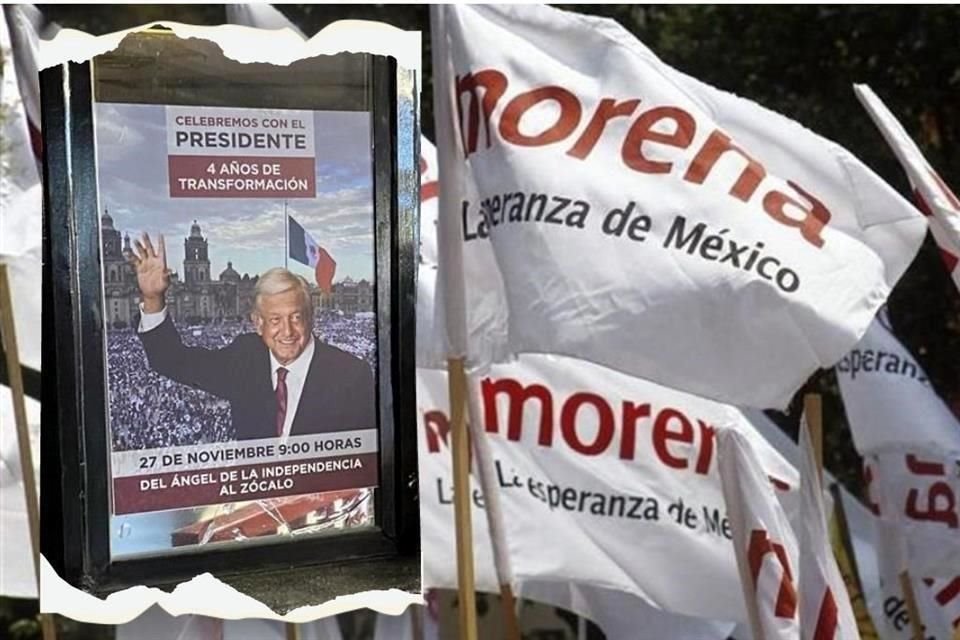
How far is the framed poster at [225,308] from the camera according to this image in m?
1.28

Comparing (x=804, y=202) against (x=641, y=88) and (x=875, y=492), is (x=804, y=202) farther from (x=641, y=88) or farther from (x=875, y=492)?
(x=875, y=492)

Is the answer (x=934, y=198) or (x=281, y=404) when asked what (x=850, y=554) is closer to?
(x=934, y=198)

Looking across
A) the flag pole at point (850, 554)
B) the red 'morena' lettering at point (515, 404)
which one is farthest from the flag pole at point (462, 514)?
the flag pole at point (850, 554)

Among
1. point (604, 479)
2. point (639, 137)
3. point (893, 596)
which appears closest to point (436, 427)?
point (604, 479)

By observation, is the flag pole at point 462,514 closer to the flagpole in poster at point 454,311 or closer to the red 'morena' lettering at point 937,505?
the flagpole in poster at point 454,311

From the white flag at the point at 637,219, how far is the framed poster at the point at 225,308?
1.13 metres

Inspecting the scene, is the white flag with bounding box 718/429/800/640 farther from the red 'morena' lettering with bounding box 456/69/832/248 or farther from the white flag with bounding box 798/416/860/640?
the red 'morena' lettering with bounding box 456/69/832/248

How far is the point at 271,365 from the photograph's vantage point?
1346mm

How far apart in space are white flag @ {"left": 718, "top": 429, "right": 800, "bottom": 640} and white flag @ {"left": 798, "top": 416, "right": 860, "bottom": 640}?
0.17 ft

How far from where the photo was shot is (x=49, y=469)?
1.29 meters

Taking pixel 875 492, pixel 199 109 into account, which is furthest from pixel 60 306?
pixel 875 492

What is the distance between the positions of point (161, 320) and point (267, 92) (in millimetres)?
224

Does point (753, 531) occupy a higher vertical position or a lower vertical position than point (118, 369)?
lower

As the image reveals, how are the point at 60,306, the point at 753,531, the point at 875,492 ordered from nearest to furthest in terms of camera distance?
the point at 60,306 < the point at 753,531 < the point at 875,492
